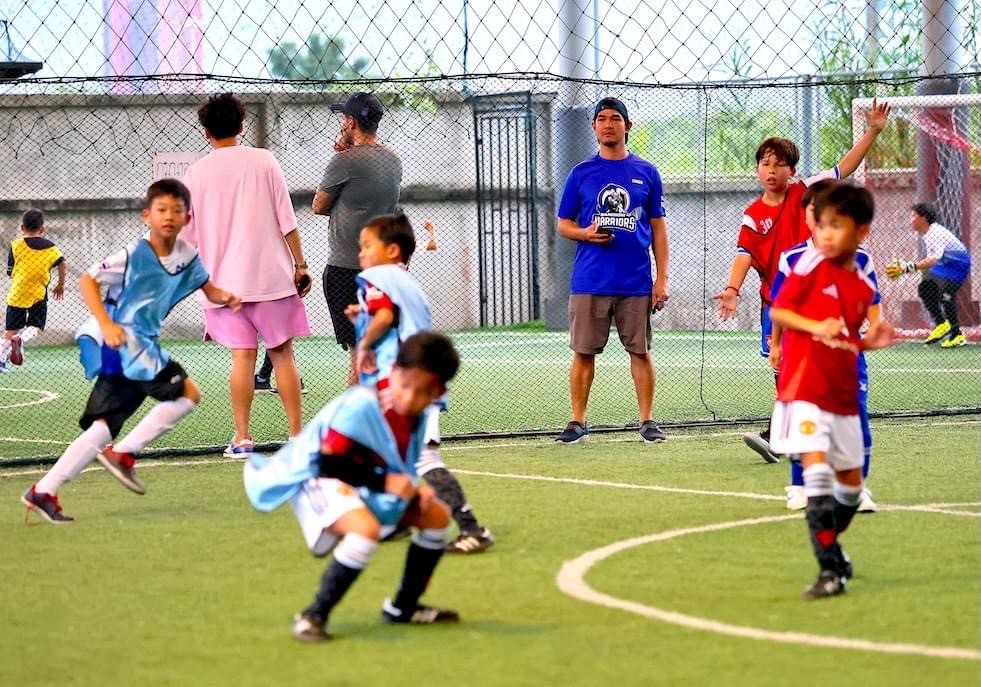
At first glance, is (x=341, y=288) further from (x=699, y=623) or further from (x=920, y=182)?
(x=920, y=182)

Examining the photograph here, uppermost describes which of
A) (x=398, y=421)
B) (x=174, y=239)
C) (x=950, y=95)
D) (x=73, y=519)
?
(x=950, y=95)

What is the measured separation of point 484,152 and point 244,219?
14166 mm

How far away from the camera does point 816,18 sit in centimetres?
2167

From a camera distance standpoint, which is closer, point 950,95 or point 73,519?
point 73,519

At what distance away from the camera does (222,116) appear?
32.1 feet

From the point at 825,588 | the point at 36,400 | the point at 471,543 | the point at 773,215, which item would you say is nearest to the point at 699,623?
the point at 825,588

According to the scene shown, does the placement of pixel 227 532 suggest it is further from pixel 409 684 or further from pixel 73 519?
pixel 409 684

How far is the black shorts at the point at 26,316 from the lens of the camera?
62.4 ft

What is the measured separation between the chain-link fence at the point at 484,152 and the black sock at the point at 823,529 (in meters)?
9.02

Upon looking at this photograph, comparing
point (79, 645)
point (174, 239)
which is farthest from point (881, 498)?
point (79, 645)

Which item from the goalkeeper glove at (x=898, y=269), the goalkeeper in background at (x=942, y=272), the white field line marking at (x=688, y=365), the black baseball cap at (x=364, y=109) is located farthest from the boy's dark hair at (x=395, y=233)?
the goalkeeper in background at (x=942, y=272)

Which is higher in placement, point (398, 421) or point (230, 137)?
point (230, 137)

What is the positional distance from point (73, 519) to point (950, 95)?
1399cm

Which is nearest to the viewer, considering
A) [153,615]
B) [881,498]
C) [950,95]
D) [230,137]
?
[153,615]
